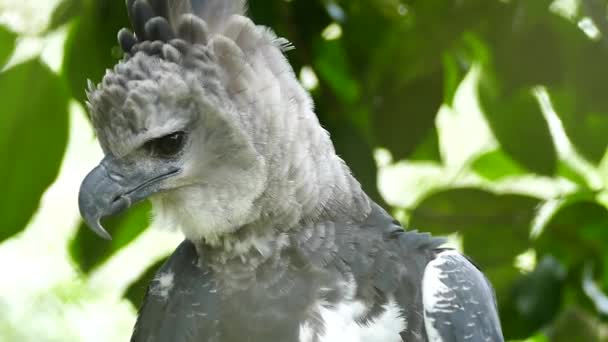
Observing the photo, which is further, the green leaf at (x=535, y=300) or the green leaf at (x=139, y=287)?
the green leaf at (x=535, y=300)

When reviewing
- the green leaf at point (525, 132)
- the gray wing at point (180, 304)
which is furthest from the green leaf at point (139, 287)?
the green leaf at point (525, 132)

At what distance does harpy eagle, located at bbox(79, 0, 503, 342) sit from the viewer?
42.6 inches

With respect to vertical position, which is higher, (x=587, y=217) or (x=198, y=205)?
(x=198, y=205)

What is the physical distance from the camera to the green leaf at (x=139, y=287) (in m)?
1.38

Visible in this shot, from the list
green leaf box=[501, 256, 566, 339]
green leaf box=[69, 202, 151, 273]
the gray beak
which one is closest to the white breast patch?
the gray beak

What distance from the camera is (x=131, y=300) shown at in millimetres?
1382

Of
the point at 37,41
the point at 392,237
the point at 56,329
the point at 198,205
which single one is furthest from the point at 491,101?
the point at 56,329

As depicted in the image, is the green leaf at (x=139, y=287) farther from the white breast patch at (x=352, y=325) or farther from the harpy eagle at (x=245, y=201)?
the white breast patch at (x=352, y=325)

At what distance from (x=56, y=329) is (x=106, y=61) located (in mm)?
1588

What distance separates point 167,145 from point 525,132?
0.56m

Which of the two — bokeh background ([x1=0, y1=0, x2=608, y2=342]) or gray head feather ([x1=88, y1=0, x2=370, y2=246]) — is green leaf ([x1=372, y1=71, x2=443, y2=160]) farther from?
gray head feather ([x1=88, y1=0, x2=370, y2=246])

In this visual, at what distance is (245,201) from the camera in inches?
43.8

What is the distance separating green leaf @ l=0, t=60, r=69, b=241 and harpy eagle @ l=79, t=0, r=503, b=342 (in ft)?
0.52

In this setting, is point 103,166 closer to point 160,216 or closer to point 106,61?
point 160,216
